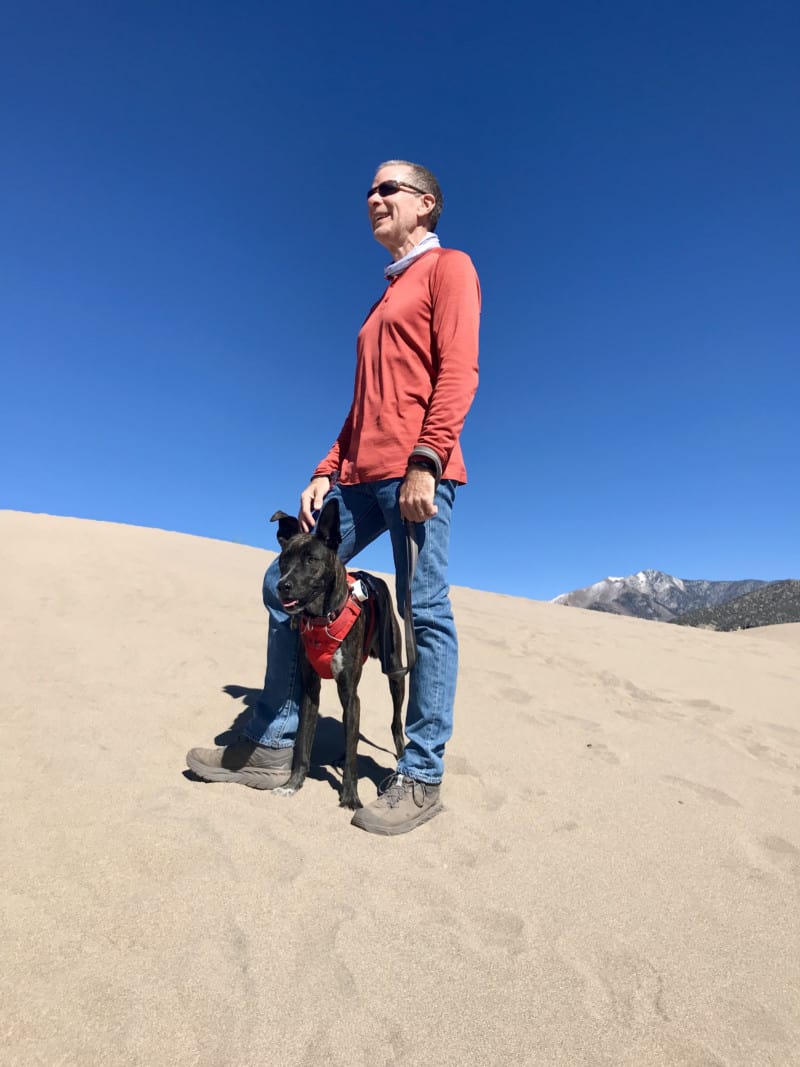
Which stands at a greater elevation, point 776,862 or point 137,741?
point 137,741

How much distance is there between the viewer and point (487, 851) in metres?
2.39

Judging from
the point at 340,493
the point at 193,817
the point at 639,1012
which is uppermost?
the point at 340,493

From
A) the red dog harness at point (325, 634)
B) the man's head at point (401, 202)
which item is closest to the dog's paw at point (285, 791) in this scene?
the red dog harness at point (325, 634)

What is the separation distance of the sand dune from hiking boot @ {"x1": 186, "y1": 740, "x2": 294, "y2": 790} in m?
0.10

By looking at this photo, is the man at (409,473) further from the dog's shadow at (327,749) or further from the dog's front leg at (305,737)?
the dog's shadow at (327,749)

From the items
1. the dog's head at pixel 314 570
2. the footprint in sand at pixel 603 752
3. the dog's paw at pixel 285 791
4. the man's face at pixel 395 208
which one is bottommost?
the dog's paw at pixel 285 791

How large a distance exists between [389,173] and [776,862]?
3.96 m

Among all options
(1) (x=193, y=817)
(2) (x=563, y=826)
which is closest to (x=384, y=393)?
(1) (x=193, y=817)

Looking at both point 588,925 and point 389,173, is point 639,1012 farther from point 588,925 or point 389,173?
point 389,173

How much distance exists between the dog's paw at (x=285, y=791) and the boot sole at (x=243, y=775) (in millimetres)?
36

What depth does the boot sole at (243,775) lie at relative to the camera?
110 inches

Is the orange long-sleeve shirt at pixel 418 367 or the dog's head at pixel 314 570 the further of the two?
the dog's head at pixel 314 570

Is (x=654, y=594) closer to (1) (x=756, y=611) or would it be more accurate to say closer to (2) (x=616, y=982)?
(1) (x=756, y=611)

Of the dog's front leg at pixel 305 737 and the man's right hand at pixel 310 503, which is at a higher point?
the man's right hand at pixel 310 503
